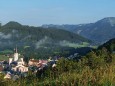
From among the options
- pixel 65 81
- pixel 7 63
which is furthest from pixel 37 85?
pixel 7 63

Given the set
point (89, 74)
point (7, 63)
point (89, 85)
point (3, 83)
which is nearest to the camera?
point (89, 85)

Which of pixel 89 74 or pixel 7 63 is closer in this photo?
pixel 89 74

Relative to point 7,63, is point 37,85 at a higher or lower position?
higher

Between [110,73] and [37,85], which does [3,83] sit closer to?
[37,85]

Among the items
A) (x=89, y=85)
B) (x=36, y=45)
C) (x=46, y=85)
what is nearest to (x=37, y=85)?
(x=46, y=85)

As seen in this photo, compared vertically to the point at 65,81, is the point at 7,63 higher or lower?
lower

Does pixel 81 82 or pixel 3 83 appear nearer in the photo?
pixel 81 82

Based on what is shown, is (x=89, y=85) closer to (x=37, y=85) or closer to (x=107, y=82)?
(x=107, y=82)

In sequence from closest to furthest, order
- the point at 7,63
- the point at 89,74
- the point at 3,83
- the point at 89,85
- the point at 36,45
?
the point at 89,85
the point at 89,74
the point at 3,83
the point at 7,63
the point at 36,45

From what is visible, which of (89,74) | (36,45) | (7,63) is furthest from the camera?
(36,45)
